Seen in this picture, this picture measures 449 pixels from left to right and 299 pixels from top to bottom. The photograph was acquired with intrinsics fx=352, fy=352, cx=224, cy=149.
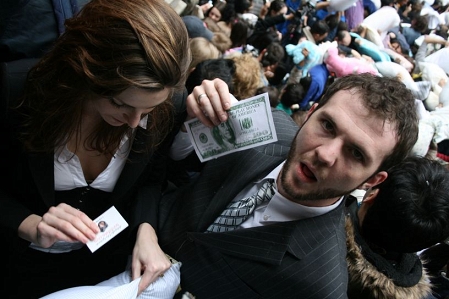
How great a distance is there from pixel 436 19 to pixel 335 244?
39.1ft

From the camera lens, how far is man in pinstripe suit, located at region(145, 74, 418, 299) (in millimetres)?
1462

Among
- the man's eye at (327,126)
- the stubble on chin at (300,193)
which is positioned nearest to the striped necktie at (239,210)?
the stubble on chin at (300,193)

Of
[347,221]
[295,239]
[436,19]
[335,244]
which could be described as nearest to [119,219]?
[295,239]

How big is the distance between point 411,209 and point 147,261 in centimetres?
123

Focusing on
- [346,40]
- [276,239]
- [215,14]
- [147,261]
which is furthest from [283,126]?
[346,40]

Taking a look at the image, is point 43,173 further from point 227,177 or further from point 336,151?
point 336,151

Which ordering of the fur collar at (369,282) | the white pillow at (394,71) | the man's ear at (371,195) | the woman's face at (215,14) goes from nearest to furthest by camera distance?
the fur collar at (369,282), the man's ear at (371,195), the white pillow at (394,71), the woman's face at (215,14)

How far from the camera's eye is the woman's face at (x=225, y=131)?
61.6 inches

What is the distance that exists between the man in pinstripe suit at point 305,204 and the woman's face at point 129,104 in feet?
0.87

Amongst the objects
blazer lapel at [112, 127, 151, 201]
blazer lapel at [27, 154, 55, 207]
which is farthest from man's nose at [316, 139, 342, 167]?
blazer lapel at [27, 154, 55, 207]

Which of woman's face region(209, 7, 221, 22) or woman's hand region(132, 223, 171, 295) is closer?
woman's hand region(132, 223, 171, 295)

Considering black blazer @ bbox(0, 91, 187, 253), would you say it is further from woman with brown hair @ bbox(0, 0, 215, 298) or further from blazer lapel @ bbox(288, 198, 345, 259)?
blazer lapel @ bbox(288, 198, 345, 259)

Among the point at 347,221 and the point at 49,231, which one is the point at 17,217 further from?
the point at 347,221

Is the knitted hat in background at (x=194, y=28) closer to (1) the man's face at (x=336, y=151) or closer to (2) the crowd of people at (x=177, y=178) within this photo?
(2) the crowd of people at (x=177, y=178)
